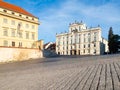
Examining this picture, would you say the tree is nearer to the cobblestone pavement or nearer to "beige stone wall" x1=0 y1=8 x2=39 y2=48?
"beige stone wall" x1=0 y1=8 x2=39 y2=48

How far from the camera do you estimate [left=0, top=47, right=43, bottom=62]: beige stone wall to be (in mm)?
35791

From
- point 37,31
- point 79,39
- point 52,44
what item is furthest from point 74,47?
point 37,31

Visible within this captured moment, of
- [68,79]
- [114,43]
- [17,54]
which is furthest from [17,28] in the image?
[114,43]

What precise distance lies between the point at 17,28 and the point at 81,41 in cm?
5057

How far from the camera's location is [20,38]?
51344 millimetres

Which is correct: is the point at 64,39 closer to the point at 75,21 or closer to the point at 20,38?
the point at 75,21

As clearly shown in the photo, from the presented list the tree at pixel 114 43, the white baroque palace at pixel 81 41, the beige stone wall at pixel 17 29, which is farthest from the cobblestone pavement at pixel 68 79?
the white baroque palace at pixel 81 41

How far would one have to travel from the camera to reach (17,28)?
50.9 metres

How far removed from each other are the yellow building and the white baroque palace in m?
41.4

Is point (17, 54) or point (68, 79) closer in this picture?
point (68, 79)

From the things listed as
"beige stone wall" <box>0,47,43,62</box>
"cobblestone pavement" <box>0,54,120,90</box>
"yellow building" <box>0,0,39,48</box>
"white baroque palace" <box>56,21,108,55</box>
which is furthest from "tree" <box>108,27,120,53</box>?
"cobblestone pavement" <box>0,54,120,90</box>

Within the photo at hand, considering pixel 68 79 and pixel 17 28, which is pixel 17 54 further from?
pixel 68 79

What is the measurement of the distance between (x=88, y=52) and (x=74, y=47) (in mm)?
9050

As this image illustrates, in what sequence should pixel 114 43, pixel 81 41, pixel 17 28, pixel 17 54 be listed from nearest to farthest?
pixel 17 54, pixel 17 28, pixel 114 43, pixel 81 41
